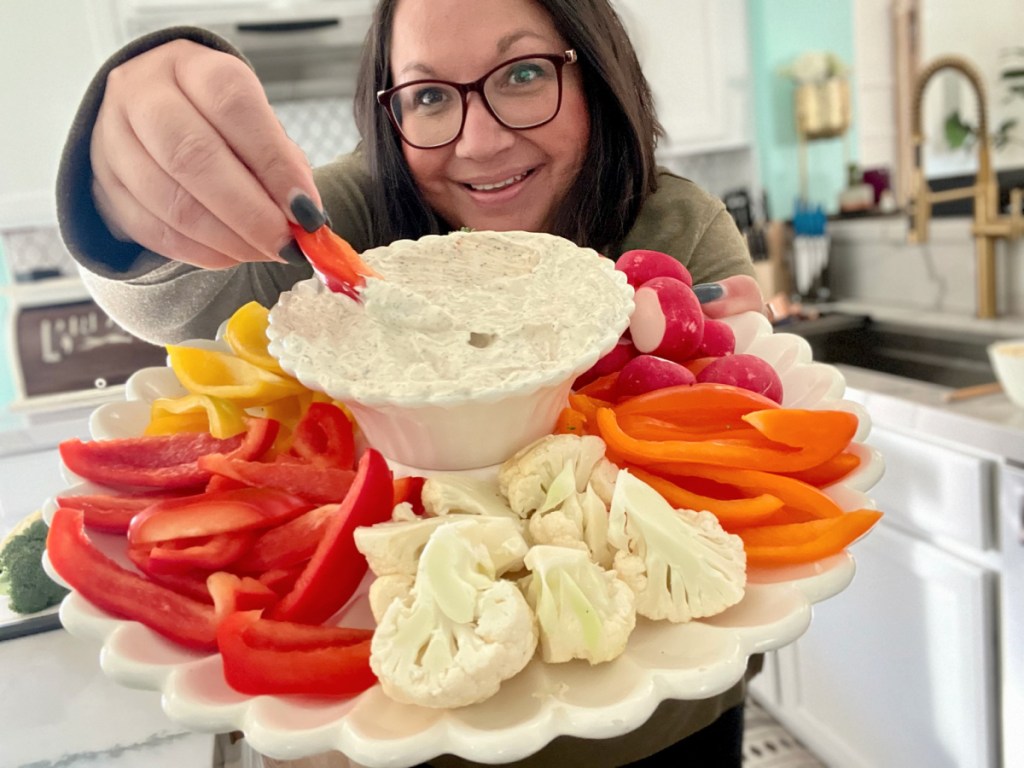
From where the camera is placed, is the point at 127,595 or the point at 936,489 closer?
the point at 127,595

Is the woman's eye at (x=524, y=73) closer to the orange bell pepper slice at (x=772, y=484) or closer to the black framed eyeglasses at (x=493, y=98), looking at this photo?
the black framed eyeglasses at (x=493, y=98)

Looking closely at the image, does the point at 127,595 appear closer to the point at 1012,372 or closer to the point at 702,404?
the point at 702,404

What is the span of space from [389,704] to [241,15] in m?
2.07

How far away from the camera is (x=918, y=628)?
142 centimetres

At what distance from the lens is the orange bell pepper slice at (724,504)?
548 millimetres

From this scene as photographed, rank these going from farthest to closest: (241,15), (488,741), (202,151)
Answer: (241,15) < (202,151) < (488,741)

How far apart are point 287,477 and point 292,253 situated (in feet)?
0.53

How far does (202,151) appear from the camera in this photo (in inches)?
21.6

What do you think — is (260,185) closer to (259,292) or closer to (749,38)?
(259,292)

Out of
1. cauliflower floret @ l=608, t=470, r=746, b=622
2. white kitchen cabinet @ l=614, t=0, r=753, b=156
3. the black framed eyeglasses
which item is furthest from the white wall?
cauliflower floret @ l=608, t=470, r=746, b=622

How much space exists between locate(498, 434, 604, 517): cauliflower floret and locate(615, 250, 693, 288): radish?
0.79 ft

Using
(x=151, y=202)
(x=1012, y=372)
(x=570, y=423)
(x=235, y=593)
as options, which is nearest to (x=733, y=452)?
(x=570, y=423)

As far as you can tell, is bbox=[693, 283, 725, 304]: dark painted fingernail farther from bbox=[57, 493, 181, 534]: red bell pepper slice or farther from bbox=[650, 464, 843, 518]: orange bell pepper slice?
bbox=[57, 493, 181, 534]: red bell pepper slice

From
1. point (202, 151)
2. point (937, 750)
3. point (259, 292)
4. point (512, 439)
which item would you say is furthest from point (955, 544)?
point (202, 151)
